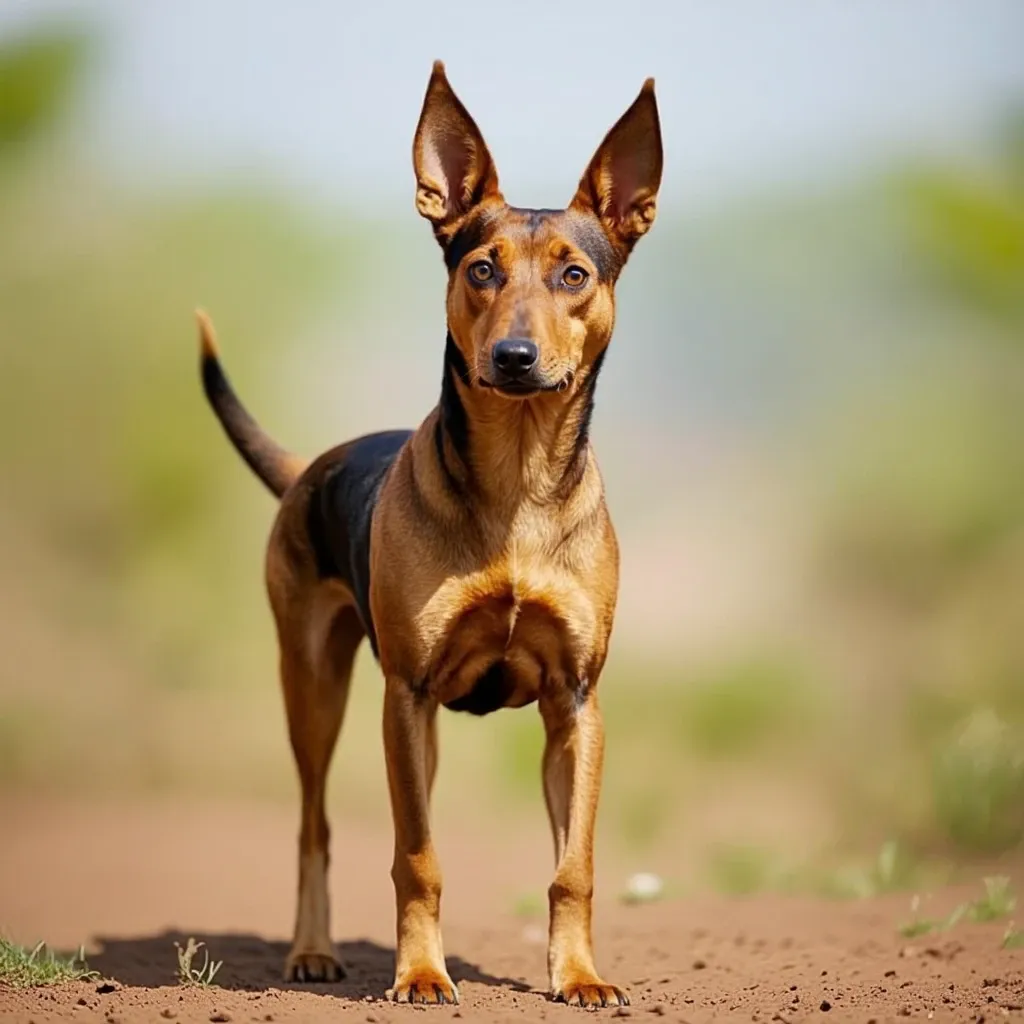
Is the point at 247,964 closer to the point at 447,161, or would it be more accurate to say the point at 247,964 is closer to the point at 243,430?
the point at 243,430

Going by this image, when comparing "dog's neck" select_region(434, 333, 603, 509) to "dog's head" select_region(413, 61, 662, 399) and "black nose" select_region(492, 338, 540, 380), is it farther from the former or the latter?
"black nose" select_region(492, 338, 540, 380)

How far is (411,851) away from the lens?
6.23 meters

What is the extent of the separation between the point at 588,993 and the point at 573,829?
572 millimetres

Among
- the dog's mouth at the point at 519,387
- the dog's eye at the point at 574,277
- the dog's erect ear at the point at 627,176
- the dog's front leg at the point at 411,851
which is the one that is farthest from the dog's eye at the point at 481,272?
the dog's front leg at the point at 411,851

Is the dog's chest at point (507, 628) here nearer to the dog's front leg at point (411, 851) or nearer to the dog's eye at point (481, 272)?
the dog's front leg at point (411, 851)

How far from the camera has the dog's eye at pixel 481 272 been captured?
6172 mm

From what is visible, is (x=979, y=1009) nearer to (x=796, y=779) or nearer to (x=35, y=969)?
(x=35, y=969)

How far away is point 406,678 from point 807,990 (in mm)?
1776

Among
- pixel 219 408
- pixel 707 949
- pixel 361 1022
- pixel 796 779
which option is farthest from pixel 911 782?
pixel 361 1022

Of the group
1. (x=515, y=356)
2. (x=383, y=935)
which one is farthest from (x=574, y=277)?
(x=383, y=935)

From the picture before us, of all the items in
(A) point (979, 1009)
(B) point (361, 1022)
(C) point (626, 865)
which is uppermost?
(C) point (626, 865)

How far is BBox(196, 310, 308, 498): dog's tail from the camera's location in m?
8.46

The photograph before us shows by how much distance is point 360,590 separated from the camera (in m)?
7.06

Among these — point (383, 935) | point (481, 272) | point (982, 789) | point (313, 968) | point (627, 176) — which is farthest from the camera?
point (982, 789)
